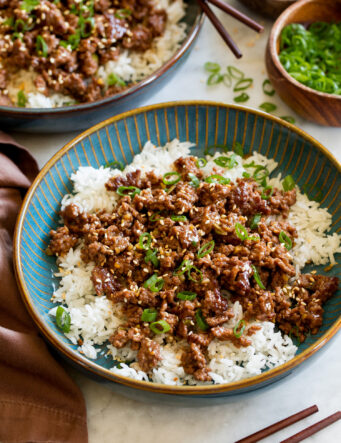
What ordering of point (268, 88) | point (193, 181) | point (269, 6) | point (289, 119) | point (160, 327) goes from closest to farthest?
point (160, 327)
point (193, 181)
point (289, 119)
point (268, 88)
point (269, 6)

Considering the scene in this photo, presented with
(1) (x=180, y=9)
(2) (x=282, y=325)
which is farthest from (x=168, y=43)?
(2) (x=282, y=325)

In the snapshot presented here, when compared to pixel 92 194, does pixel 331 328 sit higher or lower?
higher

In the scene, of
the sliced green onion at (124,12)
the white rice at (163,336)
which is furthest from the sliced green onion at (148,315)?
the sliced green onion at (124,12)

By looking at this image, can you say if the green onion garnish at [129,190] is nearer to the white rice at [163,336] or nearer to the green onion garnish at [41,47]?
the white rice at [163,336]

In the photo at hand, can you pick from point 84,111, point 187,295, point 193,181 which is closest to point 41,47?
point 84,111

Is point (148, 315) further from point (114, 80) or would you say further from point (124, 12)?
point (124, 12)

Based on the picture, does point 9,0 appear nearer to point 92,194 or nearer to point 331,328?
point 92,194
